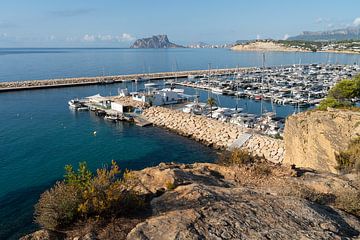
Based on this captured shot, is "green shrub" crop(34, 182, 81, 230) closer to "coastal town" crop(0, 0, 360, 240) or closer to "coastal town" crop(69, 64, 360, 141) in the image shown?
"coastal town" crop(0, 0, 360, 240)

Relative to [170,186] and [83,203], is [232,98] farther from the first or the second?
[83,203]

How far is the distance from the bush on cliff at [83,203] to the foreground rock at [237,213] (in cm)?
51

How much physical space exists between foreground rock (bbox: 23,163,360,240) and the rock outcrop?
735cm

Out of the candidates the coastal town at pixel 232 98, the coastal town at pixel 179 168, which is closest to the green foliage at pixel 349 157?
the coastal town at pixel 179 168

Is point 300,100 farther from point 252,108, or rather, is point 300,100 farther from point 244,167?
point 244,167

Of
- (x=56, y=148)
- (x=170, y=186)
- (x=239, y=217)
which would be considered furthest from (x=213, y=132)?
(x=239, y=217)

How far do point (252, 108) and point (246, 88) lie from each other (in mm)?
16400

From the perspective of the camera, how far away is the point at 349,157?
57.0 feet

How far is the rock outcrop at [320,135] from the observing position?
1895 cm

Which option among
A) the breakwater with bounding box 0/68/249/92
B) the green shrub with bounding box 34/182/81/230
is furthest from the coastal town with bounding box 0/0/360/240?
the breakwater with bounding box 0/68/249/92

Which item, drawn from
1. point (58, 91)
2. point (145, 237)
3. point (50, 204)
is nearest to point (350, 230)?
point (145, 237)

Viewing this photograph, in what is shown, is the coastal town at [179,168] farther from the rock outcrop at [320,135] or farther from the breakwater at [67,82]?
the breakwater at [67,82]

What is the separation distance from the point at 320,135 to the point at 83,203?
55.5 ft

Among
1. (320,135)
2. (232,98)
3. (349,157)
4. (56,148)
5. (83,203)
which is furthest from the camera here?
(232,98)
